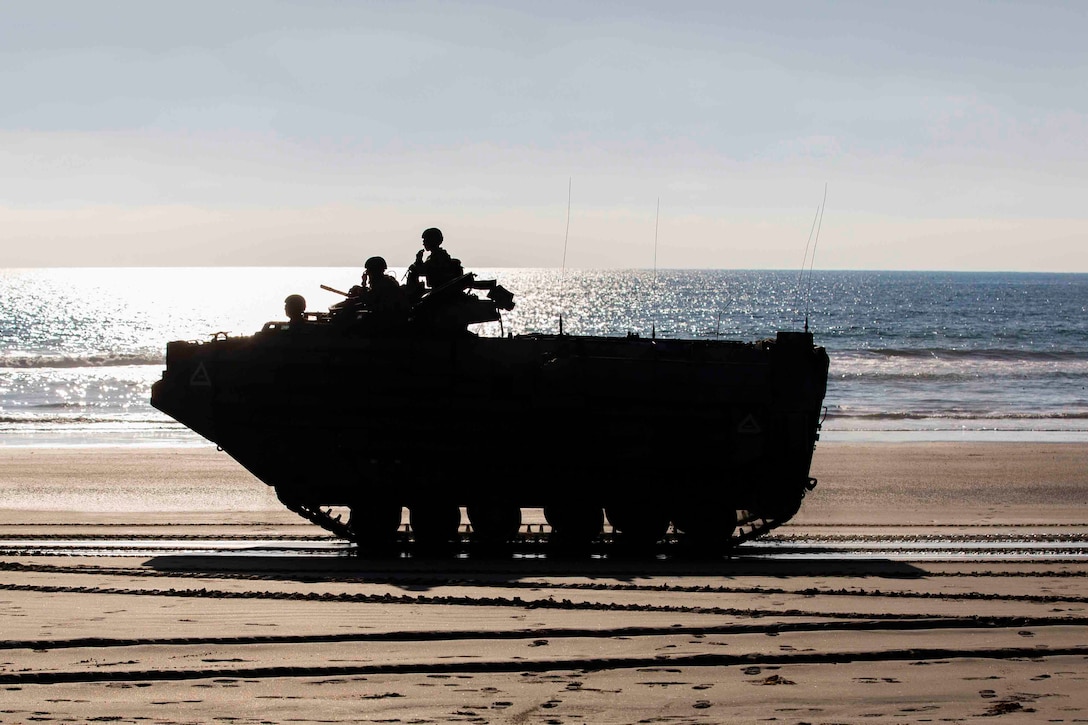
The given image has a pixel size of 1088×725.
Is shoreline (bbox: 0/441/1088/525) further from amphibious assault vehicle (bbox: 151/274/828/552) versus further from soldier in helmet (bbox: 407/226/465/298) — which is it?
soldier in helmet (bbox: 407/226/465/298)

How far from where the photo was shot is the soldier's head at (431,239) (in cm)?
1675

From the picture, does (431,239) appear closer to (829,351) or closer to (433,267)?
(433,267)

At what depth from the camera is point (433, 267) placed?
1658 cm

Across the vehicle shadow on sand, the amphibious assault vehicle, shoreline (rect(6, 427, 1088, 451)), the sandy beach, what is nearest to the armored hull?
the amphibious assault vehicle

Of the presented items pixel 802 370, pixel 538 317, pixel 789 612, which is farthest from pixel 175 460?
pixel 538 317

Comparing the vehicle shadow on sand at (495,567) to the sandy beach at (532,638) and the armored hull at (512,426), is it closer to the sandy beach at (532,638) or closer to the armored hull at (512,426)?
the sandy beach at (532,638)

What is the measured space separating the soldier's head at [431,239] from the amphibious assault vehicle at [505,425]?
1154mm

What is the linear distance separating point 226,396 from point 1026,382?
130ft

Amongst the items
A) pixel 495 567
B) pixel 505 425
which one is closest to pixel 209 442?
pixel 505 425

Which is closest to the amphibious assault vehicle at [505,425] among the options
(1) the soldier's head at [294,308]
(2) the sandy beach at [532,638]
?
(1) the soldier's head at [294,308]

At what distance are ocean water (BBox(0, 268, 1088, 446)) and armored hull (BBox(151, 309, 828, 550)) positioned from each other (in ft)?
5.66

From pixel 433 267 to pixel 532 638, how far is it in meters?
7.45

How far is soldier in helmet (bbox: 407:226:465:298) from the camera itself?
648 inches

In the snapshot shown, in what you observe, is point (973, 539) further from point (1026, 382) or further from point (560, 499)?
point (1026, 382)
